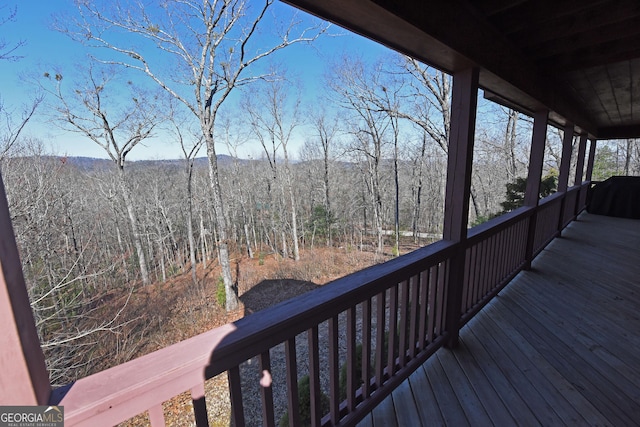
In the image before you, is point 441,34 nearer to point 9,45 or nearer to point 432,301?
point 432,301

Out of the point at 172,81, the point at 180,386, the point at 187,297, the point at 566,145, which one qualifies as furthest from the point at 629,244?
the point at 187,297

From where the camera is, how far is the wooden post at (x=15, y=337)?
571 millimetres

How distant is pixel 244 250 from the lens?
61.1 ft

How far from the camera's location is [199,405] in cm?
88

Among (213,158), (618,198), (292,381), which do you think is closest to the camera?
(292,381)

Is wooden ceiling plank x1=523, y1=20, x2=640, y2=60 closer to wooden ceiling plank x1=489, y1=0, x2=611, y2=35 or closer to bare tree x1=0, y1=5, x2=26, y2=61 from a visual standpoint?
wooden ceiling plank x1=489, y1=0, x2=611, y2=35

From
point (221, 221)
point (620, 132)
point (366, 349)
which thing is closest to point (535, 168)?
point (366, 349)

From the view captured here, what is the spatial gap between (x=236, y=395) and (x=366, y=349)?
0.80 meters

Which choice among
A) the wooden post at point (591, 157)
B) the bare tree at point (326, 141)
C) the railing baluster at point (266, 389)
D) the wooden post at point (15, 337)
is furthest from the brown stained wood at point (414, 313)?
the bare tree at point (326, 141)

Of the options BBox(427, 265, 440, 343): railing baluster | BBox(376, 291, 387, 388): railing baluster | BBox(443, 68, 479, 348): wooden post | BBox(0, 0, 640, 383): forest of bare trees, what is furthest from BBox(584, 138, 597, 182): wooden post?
BBox(376, 291, 387, 388): railing baluster

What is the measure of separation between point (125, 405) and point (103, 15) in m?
9.91

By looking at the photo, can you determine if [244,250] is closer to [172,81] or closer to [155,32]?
[172,81]

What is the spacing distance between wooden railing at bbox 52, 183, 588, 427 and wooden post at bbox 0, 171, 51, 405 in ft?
0.26

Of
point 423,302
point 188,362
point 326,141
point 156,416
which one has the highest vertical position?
point 326,141
